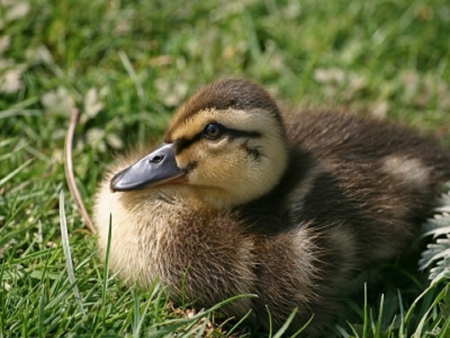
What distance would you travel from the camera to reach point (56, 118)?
3.12m

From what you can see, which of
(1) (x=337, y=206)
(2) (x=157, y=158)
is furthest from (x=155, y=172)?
(1) (x=337, y=206)

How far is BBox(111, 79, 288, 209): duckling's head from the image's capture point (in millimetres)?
2332

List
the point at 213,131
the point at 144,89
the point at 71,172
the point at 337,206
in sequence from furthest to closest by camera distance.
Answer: the point at 144,89, the point at 71,172, the point at 337,206, the point at 213,131

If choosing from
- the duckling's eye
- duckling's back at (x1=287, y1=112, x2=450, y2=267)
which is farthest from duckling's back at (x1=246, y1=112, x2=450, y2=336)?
the duckling's eye

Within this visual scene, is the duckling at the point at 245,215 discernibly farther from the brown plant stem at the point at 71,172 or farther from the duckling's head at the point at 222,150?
the brown plant stem at the point at 71,172

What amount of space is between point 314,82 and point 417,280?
1246 millimetres

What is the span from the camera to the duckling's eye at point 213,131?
7.63 feet

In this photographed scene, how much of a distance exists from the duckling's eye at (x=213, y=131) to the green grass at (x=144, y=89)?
46cm

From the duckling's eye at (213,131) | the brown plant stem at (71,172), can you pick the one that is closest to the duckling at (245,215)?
the duckling's eye at (213,131)

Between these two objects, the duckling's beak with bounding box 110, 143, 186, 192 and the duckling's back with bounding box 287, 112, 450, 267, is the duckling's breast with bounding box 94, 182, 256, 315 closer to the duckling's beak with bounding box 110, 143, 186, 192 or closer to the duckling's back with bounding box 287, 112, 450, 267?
the duckling's beak with bounding box 110, 143, 186, 192

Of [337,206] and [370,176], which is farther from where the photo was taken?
[370,176]

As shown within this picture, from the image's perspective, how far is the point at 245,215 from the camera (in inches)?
94.3

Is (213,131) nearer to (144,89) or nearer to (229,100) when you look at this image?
(229,100)

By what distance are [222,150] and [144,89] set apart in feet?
3.39
